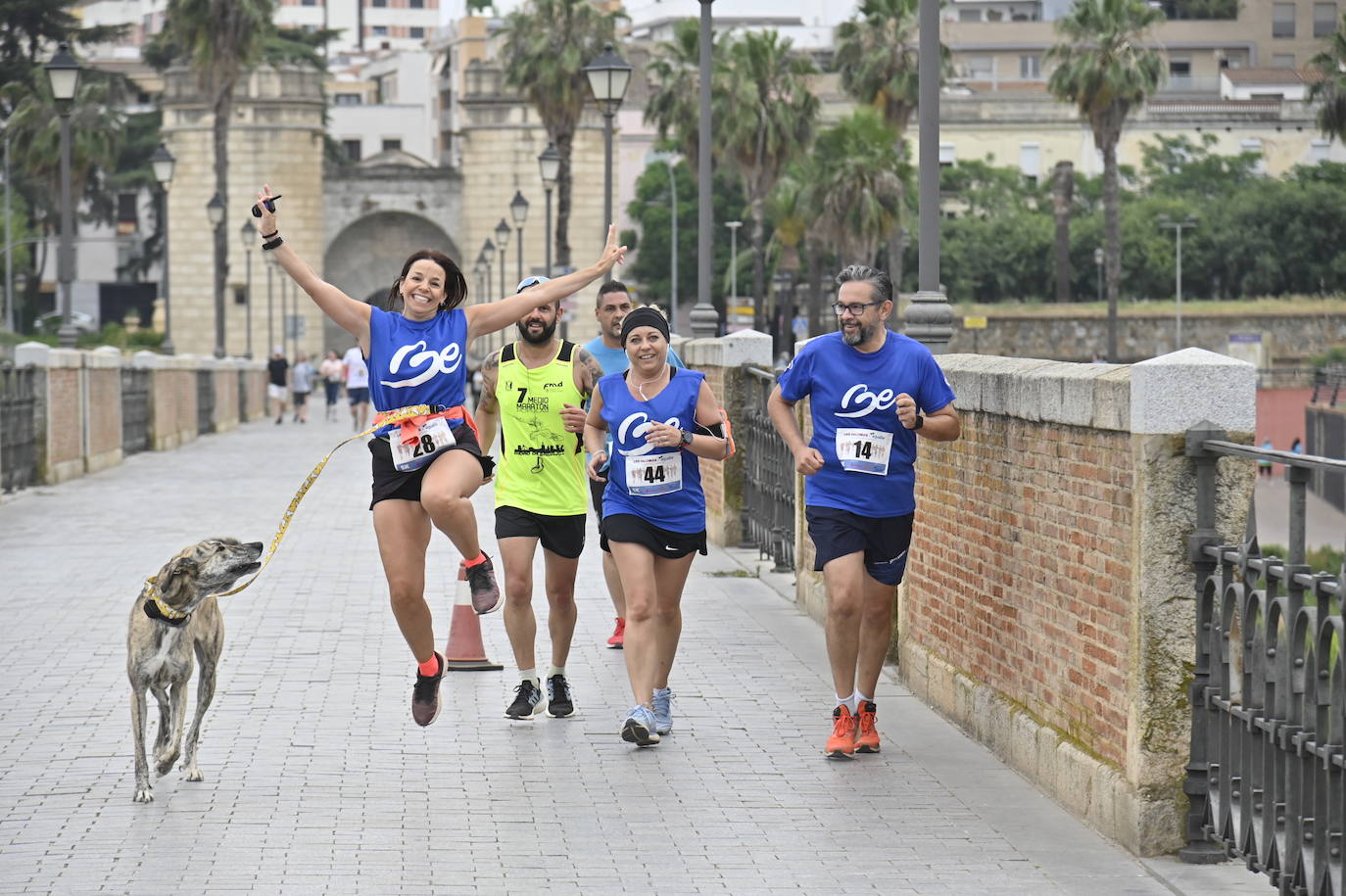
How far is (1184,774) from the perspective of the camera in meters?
6.50

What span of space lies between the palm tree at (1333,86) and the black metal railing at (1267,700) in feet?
181

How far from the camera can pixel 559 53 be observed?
61.2 m

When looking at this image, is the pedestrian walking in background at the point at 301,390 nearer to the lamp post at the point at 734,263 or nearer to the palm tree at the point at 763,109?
the palm tree at the point at 763,109

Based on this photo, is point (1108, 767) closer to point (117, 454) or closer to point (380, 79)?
point (117, 454)

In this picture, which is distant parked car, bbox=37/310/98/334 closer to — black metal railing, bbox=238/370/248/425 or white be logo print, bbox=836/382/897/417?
black metal railing, bbox=238/370/248/425

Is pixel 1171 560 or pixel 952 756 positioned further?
pixel 952 756

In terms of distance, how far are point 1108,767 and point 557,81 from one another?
2198 inches

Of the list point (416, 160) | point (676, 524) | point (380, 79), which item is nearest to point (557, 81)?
point (416, 160)

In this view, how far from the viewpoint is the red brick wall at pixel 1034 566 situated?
682 centimetres

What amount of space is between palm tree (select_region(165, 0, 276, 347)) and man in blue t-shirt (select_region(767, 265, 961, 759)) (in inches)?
2113

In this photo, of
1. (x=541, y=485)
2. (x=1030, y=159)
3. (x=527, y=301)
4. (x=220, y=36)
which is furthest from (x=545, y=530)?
Result: (x=1030, y=159)

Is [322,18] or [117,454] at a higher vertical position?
[322,18]

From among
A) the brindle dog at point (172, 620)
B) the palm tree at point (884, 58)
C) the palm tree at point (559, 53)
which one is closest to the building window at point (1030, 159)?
the palm tree at point (884, 58)

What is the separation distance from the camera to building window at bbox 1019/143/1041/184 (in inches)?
3829
